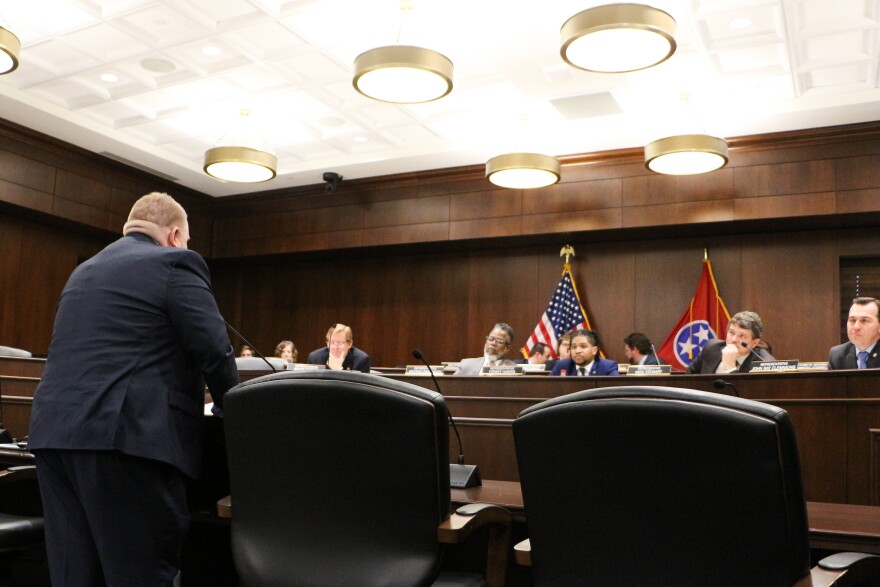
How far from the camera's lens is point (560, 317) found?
888 centimetres

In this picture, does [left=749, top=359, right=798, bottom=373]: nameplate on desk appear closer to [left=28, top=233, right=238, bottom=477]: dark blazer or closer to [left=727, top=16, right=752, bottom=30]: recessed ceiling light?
[left=727, top=16, right=752, bottom=30]: recessed ceiling light

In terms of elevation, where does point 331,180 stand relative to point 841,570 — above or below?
above

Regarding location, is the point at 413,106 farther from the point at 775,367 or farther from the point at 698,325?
the point at 775,367

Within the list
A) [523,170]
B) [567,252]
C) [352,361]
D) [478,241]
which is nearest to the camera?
[352,361]

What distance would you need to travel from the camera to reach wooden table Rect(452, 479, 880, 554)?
65.6 inches

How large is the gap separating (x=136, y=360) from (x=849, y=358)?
4924 millimetres

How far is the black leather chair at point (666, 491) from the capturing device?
1.29m

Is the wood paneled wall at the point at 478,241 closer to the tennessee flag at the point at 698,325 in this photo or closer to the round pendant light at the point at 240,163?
the tennessee flag at the point at 698,325

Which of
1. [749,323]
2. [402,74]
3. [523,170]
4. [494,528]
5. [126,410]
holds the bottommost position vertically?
[494,528]

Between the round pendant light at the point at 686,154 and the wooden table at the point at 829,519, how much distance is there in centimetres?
479

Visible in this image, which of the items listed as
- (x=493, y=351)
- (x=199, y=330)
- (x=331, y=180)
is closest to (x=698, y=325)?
(x=493, y=351)

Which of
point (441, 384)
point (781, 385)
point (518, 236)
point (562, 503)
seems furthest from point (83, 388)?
point (518, 236)

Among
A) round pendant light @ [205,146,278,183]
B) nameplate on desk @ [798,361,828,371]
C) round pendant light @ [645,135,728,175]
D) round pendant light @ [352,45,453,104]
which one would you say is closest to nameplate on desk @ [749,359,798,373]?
nameplate on desk @ [798,361,828,371]

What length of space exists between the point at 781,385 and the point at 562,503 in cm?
339
